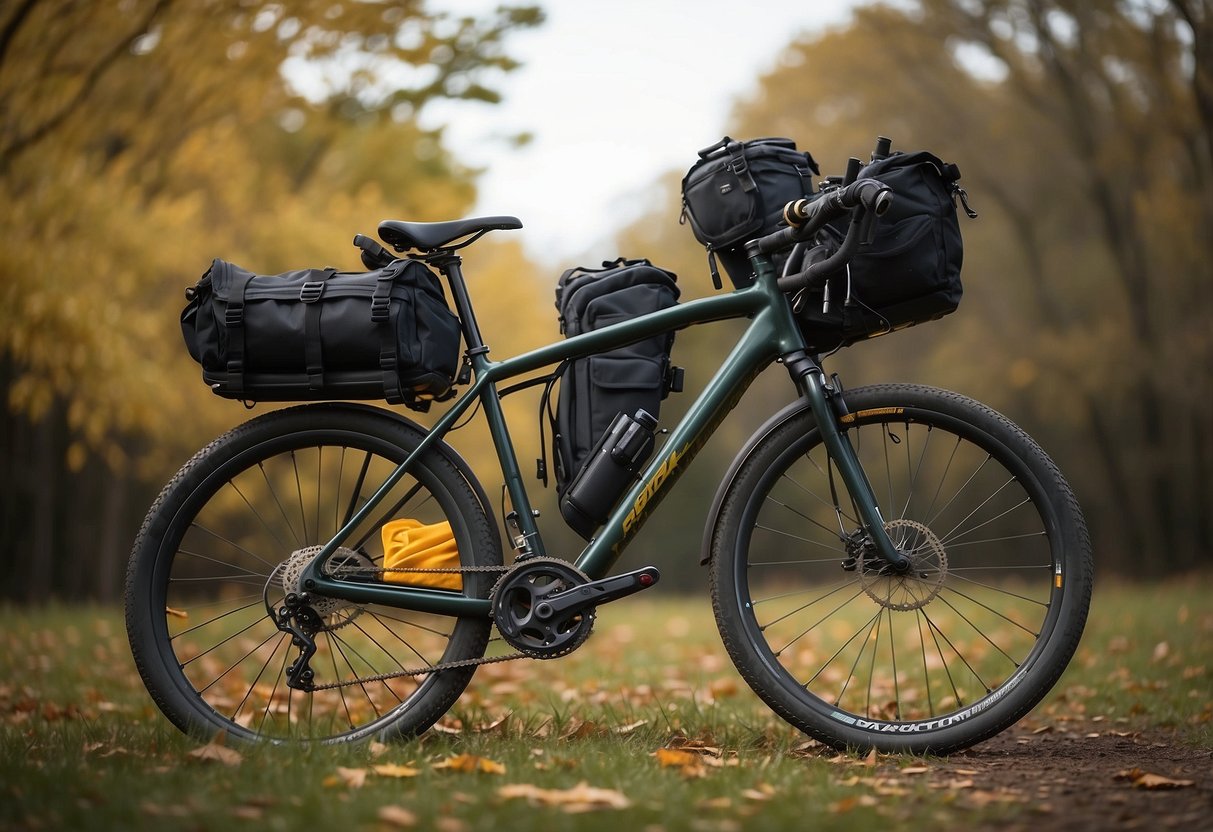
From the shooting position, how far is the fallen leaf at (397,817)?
2.11 meters

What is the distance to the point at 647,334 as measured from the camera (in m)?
3.09

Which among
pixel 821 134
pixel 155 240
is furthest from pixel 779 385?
pixel 155 240

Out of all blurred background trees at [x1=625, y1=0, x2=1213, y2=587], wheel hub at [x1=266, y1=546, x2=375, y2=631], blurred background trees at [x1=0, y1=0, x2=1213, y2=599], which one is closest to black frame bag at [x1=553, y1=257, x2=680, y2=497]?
wheel hub at [x1=266, y1=546, x2=375, y2=631]

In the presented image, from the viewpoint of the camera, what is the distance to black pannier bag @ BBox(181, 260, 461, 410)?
2920 millimetres

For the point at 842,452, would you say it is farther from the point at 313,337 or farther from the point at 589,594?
the point at 313,337

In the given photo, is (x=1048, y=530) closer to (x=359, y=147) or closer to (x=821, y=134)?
(x=359, y=147)

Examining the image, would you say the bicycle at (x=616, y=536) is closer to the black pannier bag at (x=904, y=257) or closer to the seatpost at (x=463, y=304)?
the seatpost at (x=463, y=304)

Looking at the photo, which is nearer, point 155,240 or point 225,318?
point 225,318

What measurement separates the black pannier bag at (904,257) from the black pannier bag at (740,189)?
201 mm

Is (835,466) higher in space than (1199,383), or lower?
lower

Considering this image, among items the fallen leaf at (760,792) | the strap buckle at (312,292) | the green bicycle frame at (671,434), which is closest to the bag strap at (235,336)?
the strap buckle at (312,292)

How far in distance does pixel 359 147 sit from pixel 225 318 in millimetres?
10143

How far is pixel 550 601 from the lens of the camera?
292cm

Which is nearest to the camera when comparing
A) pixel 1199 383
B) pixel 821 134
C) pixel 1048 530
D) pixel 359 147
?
pixel 1048 530
